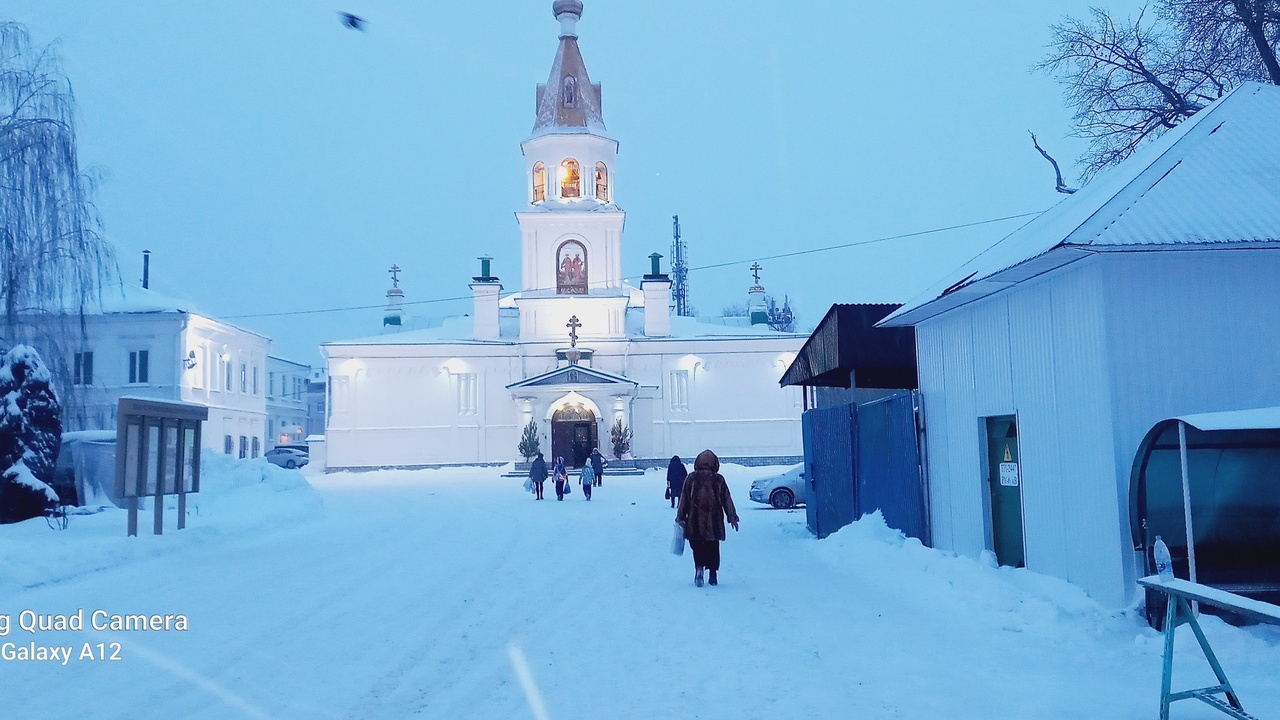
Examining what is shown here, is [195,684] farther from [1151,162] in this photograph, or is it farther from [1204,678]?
[1151,162]

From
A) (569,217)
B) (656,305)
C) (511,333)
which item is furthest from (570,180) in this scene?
(511,333)

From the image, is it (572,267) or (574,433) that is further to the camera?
(572,267)

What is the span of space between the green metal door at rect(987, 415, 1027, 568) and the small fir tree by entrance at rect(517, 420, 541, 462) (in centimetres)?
3251

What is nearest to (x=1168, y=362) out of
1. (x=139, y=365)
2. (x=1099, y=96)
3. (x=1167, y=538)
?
(x=1167, y=538)

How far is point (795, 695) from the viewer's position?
6676mm

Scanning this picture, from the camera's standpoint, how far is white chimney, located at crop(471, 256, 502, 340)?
48844mm

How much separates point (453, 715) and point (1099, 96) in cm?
2277

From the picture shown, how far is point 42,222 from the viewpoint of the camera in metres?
19.9

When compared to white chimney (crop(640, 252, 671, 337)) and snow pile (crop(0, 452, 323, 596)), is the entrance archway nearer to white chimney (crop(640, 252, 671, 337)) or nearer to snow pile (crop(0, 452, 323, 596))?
white chimney (crop(640, 252, 671, 337))

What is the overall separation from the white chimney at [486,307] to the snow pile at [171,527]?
78.7 feet

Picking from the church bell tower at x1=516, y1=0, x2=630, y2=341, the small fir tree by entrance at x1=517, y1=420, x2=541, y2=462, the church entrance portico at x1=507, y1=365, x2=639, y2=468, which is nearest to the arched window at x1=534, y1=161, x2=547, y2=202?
the church bell tower at x1=516, y1=0, x2=630, y2=341

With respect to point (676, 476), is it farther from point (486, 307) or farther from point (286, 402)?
point (286, 402)

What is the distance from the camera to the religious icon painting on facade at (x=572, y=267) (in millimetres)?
49531

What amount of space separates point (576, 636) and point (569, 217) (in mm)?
41660
